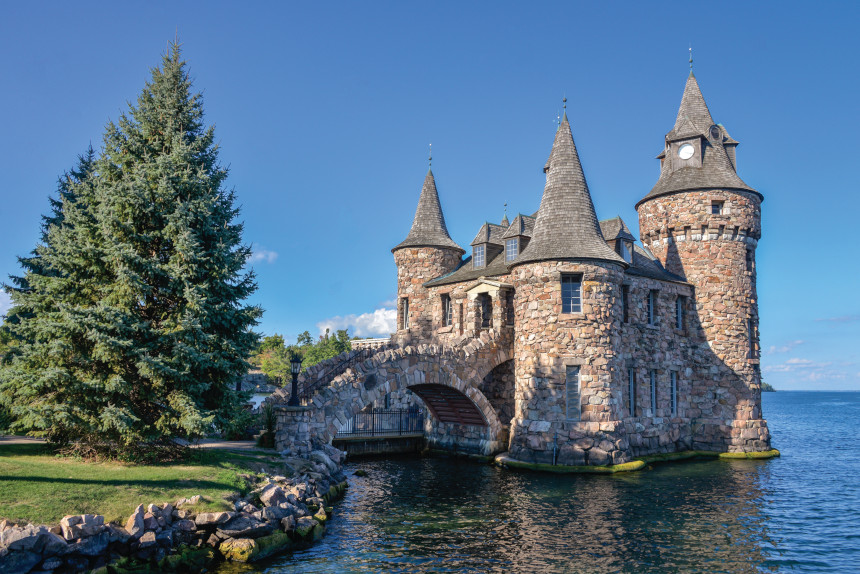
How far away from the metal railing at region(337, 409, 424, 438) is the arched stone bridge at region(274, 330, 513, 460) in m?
1.61

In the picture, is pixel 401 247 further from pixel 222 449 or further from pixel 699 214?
pixel 222 449

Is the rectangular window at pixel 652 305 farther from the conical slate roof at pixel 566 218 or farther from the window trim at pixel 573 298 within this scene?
the window trim at pixel 573 298

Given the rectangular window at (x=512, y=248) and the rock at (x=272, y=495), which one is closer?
the rock at (x=272, y=495)

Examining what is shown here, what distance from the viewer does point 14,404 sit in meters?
15.6

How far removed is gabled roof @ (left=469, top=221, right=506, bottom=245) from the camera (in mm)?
32594

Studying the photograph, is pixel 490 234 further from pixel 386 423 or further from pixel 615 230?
pixel 386 423

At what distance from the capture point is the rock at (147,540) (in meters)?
11.4

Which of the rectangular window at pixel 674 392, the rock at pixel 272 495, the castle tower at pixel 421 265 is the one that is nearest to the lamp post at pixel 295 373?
the rock at pixel 272 495

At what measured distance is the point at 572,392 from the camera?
24594 mm

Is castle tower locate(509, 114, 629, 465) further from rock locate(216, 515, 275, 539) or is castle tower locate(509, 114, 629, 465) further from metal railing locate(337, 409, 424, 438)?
rock locate(216, 515, 275, 539)

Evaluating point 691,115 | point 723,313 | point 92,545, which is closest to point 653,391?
point 723,313

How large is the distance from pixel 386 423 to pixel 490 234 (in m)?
11.7

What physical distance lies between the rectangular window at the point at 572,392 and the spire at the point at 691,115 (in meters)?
15.6

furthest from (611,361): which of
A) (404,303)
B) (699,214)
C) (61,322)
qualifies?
(61,322)
